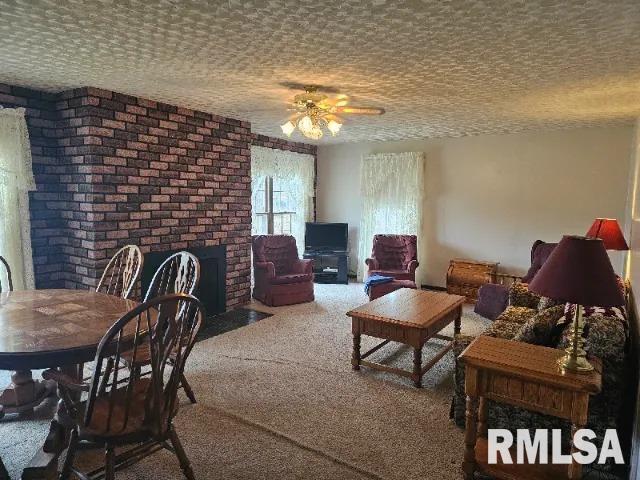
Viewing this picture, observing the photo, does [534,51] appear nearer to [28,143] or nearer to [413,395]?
[413,395]

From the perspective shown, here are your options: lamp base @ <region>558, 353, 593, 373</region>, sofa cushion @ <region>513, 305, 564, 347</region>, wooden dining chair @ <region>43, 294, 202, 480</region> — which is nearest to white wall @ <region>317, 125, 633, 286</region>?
sofa cushion @ <region>513, 305, 564, 347</region>

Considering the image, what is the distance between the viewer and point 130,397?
1.63 meters

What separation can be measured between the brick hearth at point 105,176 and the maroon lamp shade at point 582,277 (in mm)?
3361

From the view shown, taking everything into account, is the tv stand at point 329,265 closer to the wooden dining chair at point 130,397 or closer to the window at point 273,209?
the window at point 273,209

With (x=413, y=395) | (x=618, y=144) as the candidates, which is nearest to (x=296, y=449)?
(x=413, y=395)

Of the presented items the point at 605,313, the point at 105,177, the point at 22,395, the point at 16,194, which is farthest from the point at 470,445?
the point at 16,194

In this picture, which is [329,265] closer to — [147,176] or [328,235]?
[328,235]

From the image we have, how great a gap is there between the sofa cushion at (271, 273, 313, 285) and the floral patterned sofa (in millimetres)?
2736

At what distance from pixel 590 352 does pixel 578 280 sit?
59 centimetres

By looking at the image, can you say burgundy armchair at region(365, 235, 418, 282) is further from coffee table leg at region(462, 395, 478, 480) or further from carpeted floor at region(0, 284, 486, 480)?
coffee table leg at region(462, 395, 478, 480)

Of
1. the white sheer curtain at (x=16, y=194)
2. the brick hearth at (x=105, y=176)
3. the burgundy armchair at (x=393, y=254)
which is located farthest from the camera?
the burgundy armchair at (x=393, y=254)

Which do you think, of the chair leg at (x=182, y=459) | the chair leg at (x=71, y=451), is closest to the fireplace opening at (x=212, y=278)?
the chair leg at (x=182, y=459)

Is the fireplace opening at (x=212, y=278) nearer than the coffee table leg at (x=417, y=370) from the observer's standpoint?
No

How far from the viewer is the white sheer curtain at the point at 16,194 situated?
3352 mm
